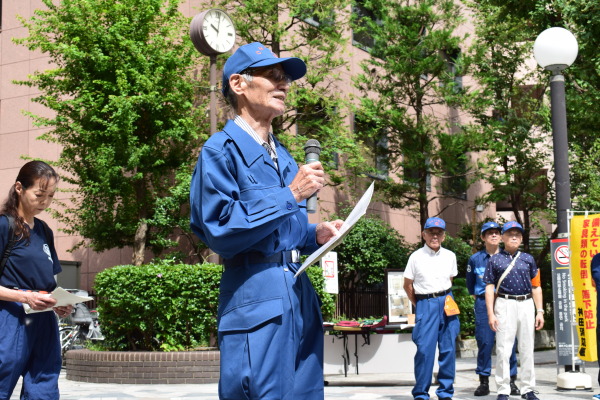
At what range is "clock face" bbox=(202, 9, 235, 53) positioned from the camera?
13.5m

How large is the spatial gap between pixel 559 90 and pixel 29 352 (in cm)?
844

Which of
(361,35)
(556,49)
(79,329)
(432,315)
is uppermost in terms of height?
(361,35)

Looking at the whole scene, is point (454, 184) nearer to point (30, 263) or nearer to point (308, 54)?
point (308, 54)

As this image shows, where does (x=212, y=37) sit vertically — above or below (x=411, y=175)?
above

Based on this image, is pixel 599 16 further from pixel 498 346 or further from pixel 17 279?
pixel 17 279

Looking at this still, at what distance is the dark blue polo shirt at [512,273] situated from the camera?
9133 mm

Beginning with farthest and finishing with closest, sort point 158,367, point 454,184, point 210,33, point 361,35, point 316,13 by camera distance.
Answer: point 454,184
point 361,35
point 316,13
point 210,33
point 158,367

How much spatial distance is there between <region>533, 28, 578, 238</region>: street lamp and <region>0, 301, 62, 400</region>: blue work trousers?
769 centimetres

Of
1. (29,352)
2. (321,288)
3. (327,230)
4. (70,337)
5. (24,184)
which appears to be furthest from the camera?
(70,337)

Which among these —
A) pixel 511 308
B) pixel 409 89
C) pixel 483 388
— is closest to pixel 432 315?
pixel 511 308

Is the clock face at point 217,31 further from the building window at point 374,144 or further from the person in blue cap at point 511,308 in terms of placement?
the building window at point 374,144

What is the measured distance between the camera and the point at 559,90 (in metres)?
10.9

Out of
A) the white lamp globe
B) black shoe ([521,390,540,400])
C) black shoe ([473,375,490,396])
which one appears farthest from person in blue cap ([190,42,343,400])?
the white lamp globe

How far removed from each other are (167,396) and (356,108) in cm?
1146
